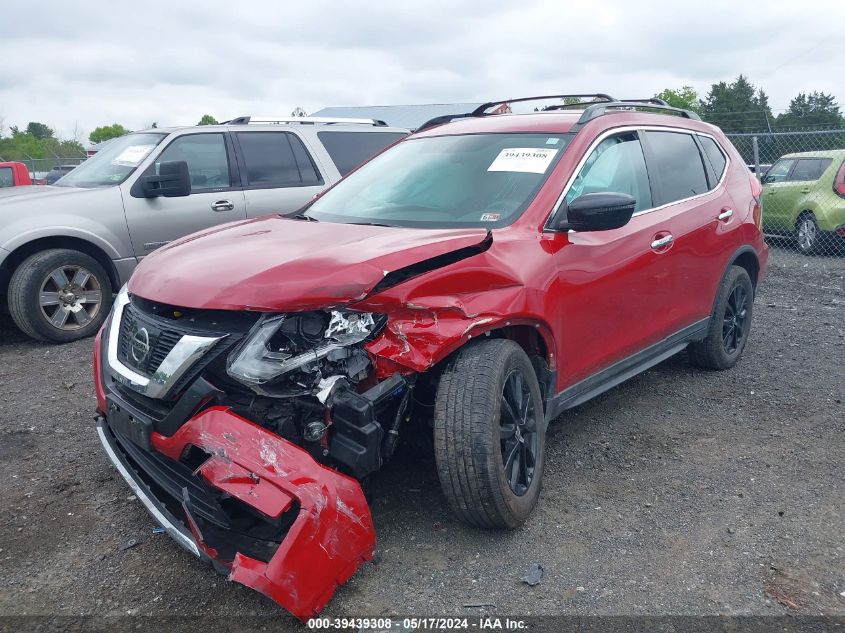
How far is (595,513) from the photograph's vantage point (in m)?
3.37

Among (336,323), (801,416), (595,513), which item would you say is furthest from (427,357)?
(801,416)

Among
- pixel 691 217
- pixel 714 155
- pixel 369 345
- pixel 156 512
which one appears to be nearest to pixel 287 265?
pixel 369 345

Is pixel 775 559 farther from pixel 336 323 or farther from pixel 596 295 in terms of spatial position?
pixel 336 323

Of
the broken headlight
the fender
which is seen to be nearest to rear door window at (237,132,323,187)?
the fender

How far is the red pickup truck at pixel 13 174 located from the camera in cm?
1117

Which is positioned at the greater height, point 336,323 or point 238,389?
point 336,323

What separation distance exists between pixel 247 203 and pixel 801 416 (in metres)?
4.96

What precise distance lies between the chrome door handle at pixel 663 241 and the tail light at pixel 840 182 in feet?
27.0

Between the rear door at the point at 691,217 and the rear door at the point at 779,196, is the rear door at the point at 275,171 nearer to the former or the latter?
the rear door at the point at 691,217

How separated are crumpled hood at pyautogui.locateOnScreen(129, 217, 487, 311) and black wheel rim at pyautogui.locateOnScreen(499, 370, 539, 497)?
67 cm

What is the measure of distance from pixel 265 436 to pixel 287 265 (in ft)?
2.17

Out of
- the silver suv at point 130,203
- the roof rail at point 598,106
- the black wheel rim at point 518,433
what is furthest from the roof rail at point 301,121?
the black wheel rim at point 518,433

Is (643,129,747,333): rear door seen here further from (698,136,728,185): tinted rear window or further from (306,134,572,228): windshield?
(306,134,572,228): windshield

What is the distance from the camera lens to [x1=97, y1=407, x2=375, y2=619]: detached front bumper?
97.3 inches
